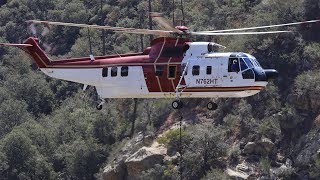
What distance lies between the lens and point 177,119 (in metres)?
63.7

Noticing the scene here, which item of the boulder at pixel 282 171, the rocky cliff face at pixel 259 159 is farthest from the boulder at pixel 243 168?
the boulder at pixel 282 171

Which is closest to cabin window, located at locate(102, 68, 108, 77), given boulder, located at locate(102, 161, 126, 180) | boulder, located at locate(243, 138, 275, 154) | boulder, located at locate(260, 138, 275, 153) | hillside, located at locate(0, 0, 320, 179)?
hillside, located at locate(0, 0, 320, 179)

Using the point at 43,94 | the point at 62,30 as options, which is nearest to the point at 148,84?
the point at 43,94

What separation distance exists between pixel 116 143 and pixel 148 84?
28.8 meters

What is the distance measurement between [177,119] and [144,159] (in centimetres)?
467

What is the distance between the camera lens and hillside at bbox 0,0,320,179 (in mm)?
57344

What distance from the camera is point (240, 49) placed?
209ft

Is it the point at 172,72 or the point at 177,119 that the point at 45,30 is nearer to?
the point at 177,119

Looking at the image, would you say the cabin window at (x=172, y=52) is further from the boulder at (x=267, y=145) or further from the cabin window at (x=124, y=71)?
the boulder at (x=267, y=145)

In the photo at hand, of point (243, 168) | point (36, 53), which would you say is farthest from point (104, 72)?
point (243, 168)

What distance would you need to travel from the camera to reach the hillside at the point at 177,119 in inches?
2258

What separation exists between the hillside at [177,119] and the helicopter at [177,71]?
678 inches

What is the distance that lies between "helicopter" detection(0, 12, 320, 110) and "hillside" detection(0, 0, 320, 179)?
678 inches

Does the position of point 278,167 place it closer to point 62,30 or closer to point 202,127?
point 202,127
